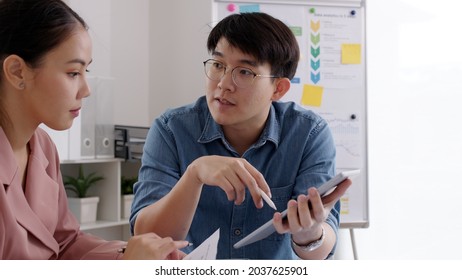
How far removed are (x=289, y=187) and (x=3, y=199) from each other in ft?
2.09

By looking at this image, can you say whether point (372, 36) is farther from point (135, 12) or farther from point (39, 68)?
point (39, 68)

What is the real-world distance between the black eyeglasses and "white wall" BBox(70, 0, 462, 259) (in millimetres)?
1895

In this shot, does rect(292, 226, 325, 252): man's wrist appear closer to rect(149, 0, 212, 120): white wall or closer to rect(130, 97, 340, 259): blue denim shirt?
rect(130, 97, 340, 259): blue denim shirt

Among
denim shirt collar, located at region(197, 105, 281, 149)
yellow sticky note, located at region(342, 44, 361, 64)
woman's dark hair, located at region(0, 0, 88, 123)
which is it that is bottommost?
denim shirt collar, located at region(197, 105, 281, 149)

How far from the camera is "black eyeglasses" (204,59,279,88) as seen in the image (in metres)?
1.26

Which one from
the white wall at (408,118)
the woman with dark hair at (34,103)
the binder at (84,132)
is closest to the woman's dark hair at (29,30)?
the woman with dark hair at (34,103)

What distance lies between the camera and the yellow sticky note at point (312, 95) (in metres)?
2.64

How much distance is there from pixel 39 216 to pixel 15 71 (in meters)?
0.26

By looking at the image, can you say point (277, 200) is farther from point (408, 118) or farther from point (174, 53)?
point (174, 53)

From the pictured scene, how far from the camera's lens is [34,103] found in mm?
959

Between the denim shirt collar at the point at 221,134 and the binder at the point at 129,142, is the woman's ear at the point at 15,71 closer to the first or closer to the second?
the denim shirt collar at the point at 221,134

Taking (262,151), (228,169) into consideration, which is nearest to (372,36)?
(262,151)

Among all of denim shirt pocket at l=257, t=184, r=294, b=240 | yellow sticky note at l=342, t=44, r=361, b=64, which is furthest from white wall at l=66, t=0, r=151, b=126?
denim shirt pocket at l=257, t=184, r=294, b=240

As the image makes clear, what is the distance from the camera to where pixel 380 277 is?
0.91 meters
